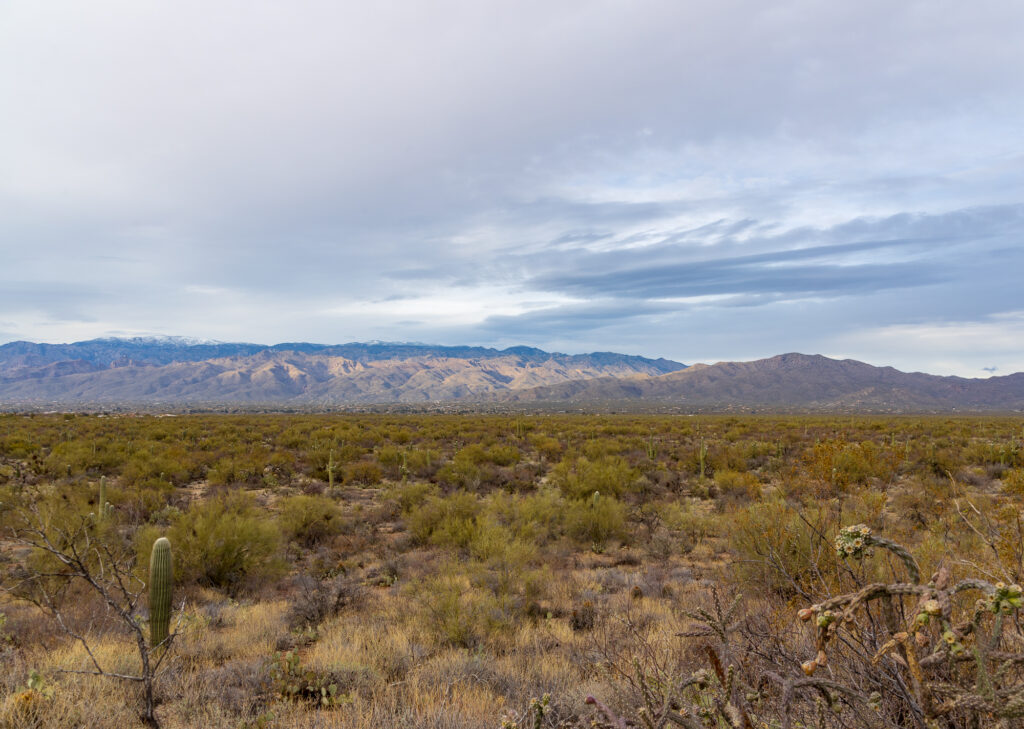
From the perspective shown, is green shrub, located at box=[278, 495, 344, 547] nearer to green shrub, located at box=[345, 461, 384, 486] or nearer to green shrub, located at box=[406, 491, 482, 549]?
green shrub, located at box=[406, 491, 482, 549]

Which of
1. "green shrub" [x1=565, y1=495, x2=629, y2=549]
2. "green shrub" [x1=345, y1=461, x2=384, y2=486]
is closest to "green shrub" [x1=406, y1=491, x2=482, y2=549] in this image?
"green shrub" [x1=565, y1=495, x2=629, y2=549]

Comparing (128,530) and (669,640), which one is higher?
(669,640)

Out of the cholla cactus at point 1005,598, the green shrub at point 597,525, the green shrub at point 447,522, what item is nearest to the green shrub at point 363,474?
the green shrub at point 447,522

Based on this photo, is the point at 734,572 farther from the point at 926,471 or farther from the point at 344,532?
the point at 926,471

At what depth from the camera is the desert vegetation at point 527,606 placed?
2.07m

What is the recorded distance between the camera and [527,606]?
25.6 ft

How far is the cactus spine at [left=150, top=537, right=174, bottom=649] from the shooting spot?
6.46 metres

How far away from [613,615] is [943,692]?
6135 mm

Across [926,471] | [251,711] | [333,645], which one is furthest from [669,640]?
[926,471]

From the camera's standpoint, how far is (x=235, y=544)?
9.72 meters

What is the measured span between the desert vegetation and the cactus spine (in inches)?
1.3

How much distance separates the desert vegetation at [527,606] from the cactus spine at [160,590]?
1.3 inches

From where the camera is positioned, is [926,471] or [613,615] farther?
[926,471]

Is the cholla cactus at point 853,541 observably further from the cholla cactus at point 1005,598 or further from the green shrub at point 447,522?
the green shrub at point 447,522
